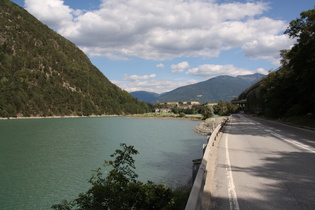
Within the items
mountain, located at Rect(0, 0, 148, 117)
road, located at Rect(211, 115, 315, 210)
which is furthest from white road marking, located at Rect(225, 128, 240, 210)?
mountain, located at Rect(0, 0, 148, 117)

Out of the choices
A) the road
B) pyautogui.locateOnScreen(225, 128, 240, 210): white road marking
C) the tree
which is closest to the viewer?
pyautogui.locateOnScreen(225, 128, 240, 210): white road marking

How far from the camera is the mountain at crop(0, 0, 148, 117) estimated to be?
130m

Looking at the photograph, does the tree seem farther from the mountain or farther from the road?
the mountain

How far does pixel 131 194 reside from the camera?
709cm

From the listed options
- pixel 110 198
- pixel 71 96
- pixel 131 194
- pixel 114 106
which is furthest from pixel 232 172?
pixel 114 106

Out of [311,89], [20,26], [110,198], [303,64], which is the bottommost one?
[110,198]

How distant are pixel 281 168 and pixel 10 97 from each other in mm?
136381

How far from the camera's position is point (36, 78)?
502 ft

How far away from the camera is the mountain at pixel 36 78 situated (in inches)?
5115

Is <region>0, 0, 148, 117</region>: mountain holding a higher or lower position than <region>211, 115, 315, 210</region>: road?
higher

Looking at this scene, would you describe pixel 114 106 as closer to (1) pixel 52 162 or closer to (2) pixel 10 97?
(2) pixel 10 97

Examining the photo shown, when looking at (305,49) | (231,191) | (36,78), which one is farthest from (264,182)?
(36,78)

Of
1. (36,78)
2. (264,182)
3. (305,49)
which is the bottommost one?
(264,182)

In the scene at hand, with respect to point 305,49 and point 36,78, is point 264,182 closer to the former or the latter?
point 305,49
